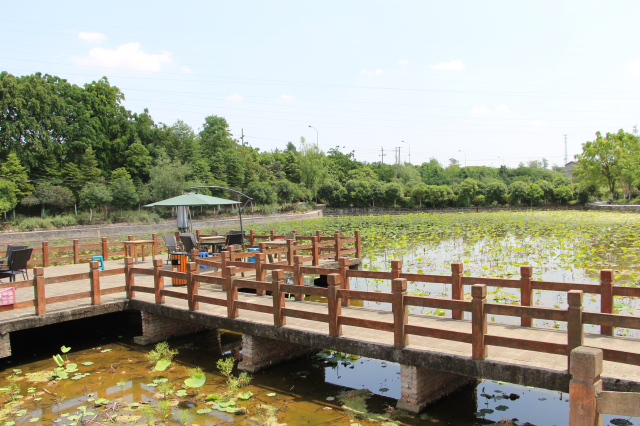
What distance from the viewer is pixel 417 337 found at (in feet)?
22.1

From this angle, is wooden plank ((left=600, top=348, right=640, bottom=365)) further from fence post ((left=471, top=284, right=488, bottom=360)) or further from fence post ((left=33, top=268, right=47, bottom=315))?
fence post ((left=33, top=268, right=47, bottom=315))

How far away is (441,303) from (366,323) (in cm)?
116

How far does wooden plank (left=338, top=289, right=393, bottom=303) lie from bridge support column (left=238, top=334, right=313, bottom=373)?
203 cm

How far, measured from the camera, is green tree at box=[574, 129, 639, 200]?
203 feet

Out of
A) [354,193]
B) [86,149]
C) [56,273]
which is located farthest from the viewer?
[354,193]

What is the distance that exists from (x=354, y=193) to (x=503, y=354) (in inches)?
2596

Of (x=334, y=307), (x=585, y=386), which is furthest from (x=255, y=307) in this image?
(x=585, y=386)

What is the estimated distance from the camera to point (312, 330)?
730 cm

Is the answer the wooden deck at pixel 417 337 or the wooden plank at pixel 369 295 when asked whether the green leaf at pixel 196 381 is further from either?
the wooden plank at pixel 369 295

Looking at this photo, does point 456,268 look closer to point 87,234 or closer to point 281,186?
point 87,234

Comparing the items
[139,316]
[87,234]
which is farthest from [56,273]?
[87,234]

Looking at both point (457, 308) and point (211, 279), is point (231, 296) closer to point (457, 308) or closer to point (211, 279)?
point (211, 279)

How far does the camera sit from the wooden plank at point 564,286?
649 centimetres

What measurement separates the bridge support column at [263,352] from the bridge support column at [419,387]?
2635 mm
